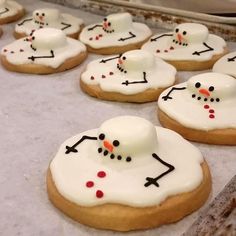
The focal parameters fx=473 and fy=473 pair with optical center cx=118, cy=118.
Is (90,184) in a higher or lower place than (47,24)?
higher

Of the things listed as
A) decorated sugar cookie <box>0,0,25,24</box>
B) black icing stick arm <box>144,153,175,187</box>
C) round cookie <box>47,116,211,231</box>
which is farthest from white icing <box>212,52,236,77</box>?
decorated sugar cookie <box>0,0,25,24</box>

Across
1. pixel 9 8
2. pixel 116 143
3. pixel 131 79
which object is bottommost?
pixel 9 8

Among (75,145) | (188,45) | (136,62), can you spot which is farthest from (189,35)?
(75,145)

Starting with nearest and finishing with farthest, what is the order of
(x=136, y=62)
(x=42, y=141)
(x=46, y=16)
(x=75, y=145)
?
(x=75, y=145)
(x=42, y=141)
(x=136, y=62)
(x=46, y=16)

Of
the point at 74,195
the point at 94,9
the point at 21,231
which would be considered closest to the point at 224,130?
the point at 74,195

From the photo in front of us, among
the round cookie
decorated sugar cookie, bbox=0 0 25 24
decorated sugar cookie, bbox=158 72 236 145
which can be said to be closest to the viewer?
the round cookie

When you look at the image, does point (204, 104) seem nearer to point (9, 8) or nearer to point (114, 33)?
→ point (114, 33)

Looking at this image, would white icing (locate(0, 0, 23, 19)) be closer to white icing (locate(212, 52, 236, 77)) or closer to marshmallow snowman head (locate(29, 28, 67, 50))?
marshmallow snowman head (locate(29, 28, 67, 50))
